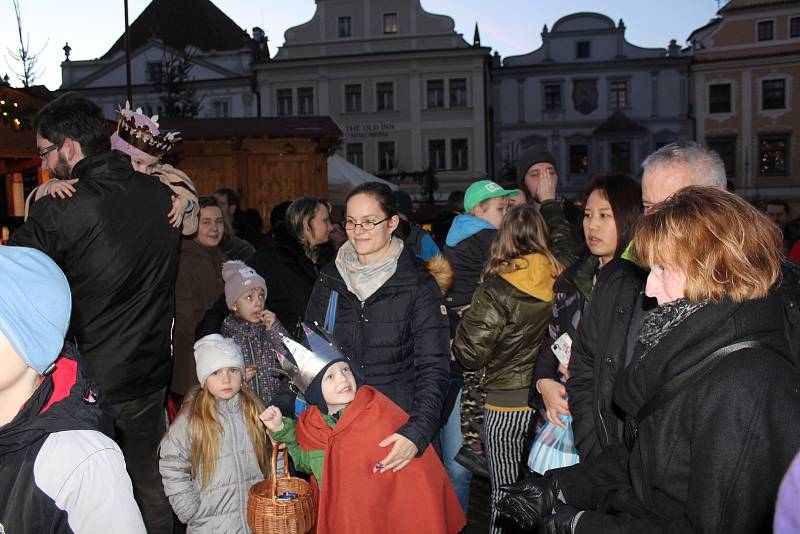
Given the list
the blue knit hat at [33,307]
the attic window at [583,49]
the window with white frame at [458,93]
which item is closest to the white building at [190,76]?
the window with white frame at [458,93]

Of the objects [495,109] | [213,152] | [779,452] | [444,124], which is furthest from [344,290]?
[495,109]

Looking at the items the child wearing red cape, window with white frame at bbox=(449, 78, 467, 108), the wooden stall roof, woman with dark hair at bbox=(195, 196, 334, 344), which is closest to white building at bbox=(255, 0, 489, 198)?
window with white frame at bbox=(449, 78, 467, 108)

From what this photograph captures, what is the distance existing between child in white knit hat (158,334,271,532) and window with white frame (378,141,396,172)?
32.0m

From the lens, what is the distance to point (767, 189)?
3638 cm

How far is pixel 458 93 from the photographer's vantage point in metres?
34.3

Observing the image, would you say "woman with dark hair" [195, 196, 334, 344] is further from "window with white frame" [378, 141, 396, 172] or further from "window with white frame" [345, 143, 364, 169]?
"window with white frame" [345, 143, 364, 169]

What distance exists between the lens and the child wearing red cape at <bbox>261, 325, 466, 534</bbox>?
279 cm

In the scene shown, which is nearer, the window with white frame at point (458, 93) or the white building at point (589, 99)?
the window with white frame at point (458, 93)

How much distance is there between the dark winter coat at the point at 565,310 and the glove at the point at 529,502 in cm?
114

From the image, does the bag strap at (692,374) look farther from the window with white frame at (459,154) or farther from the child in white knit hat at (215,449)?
the window with white frame at (459,154)

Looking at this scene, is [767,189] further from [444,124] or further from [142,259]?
[142,259]

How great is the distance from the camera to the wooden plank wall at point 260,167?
10641 mm

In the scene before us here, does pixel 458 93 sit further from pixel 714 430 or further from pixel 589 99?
pixel 714 430

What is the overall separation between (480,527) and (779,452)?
12.4 feet
